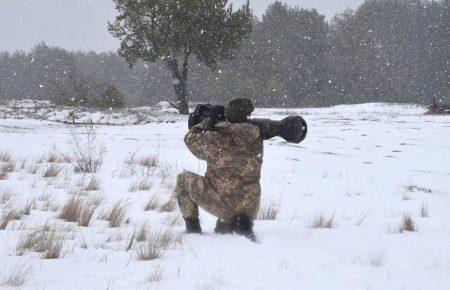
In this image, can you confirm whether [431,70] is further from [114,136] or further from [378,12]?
[114,136]

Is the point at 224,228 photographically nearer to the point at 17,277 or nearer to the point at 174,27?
the point at 17,277

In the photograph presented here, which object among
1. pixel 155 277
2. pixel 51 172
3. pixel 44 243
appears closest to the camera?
pixel 155 277

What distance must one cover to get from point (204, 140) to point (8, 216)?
76.5 inches

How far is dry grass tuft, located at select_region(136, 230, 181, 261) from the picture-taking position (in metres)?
3.25

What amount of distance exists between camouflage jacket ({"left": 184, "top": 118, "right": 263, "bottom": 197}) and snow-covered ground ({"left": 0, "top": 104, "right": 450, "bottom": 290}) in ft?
1.49

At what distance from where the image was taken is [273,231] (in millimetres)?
4336

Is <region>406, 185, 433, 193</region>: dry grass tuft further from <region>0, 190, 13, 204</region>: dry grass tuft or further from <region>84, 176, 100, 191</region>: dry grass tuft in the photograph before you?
<region>0, 190, 13, 204</region>: dry grass tuft

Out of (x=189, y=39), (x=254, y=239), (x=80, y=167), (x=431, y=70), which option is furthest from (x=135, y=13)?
(x=431, y=70)

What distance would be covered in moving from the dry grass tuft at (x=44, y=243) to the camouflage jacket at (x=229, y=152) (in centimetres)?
127

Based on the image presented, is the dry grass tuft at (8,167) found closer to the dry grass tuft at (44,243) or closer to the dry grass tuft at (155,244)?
the dry grass tuft at (44,243)

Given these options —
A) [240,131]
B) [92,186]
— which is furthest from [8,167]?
[240,131]

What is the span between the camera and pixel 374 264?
3424 mm

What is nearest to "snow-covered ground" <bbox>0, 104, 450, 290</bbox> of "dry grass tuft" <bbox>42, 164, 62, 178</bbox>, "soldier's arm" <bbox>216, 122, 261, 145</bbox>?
"dry grass tuft" <bbox>42, 164, 62, 178</bbox>

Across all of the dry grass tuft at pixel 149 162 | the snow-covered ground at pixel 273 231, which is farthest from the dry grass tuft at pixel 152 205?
the dry grass tuft at pixel 149 162
